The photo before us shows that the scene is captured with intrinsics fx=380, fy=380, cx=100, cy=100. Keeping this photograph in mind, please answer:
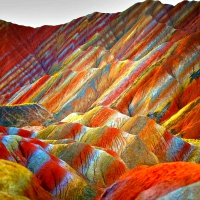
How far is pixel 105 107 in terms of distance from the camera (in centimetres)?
7769

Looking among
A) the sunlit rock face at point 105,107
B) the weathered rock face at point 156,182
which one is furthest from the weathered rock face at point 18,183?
the weathered rock face at point 156,182

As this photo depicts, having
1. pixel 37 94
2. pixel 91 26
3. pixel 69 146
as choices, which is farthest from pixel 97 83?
pixel 69 146

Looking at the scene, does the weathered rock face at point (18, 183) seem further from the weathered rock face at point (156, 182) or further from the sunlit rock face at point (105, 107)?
the weathered rock face at point (156, 182)

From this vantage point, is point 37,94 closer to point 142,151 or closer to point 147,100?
point 147,100

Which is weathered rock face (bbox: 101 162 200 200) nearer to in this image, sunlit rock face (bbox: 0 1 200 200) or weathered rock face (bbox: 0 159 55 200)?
sunlit rock face (bbox: 0 1 200 200)

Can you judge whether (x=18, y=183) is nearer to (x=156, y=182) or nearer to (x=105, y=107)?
(x=156, y=182)

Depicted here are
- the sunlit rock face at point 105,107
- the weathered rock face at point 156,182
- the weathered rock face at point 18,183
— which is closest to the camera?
the weathered rock face at point 156,182

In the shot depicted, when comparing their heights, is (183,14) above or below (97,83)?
above

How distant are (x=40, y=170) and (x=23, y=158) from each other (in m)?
2.80

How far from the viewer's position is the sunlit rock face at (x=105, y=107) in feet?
103

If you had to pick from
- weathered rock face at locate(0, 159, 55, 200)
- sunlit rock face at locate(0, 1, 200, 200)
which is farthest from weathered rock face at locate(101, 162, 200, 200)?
weathered rock face at locate(0, 159, 55, 200)

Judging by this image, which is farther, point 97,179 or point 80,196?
point 97,179

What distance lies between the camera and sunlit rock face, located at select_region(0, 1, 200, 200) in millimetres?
31250

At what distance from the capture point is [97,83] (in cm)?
11412
